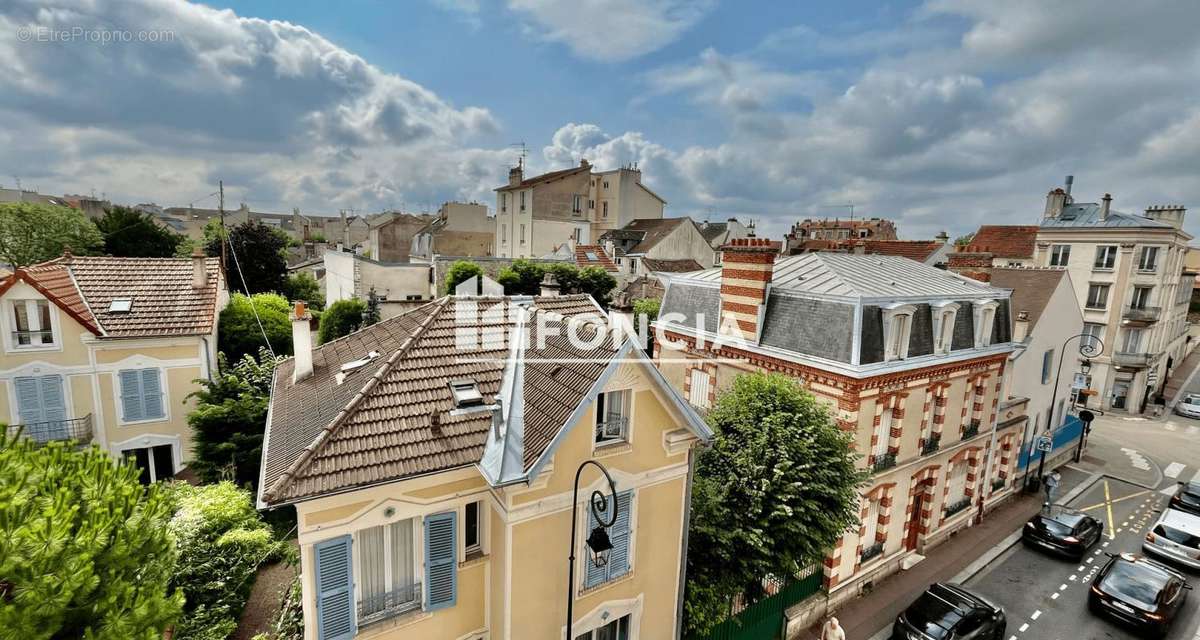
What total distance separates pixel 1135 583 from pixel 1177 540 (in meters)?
5.27

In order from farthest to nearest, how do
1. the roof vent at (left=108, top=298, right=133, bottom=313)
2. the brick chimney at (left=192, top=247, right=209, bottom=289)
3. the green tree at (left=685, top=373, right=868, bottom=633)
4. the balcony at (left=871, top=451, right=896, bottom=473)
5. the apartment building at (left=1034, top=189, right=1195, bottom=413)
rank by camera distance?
the apartment building at (left=1034, top=189, right=1195, bottom=413) → the brick chimney at (left=192, top=247, right=209, bottom=289) → the roof vent at (left=108, top=298, right=133, bottom=313) → the balcony at (left=871, top=451, right=896, bottom=473) → the green tree at (left=685, top=373, right=868, bottom=633)

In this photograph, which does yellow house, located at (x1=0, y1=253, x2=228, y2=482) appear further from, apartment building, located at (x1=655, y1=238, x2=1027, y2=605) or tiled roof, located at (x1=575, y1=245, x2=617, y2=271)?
tiled roof, located at (x1=575, y1=245, x2=617, y2=271)

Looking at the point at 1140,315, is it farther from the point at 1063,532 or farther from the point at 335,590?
the point at 335,590

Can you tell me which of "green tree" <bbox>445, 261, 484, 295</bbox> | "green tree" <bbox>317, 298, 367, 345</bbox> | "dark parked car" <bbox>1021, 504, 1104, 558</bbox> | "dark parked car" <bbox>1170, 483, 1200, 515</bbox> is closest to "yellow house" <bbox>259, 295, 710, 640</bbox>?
"dark parked car" <bbox>1021, 504, 1104, 558</bbox>

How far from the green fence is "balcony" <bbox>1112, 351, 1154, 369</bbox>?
117 feet

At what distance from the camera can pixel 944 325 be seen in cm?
1493

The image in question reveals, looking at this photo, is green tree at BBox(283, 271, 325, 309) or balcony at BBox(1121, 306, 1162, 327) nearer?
balcony at BBox(1121, 306, 1162, 327)

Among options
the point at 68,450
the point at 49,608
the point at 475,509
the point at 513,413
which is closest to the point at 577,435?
the point at 513,413

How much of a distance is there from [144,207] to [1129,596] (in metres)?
120

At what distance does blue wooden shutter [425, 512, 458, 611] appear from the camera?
26.4 feet

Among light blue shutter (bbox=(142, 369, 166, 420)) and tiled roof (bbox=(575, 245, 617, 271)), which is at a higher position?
tiled roof (bbox=(575, 245, 617, 271))

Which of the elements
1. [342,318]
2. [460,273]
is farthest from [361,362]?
[460,273]

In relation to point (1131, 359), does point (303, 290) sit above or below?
above

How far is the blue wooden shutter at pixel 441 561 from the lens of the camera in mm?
8039
